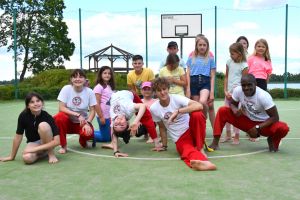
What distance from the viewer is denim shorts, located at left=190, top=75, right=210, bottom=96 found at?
17.4 feet

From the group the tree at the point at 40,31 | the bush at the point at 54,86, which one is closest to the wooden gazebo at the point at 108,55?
the bush at the point at 54,86

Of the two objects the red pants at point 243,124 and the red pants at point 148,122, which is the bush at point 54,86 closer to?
the red pants at point 148,122

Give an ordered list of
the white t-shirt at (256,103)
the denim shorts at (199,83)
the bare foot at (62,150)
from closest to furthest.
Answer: the white t-shirt at (256,103), the bare foot at (62,150), the denim shorts at (199,83)

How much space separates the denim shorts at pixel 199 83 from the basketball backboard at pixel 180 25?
32.2 feet

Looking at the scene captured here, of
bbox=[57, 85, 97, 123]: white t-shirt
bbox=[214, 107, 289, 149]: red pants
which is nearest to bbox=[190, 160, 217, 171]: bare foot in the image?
bbox=[214, 107, 289, 149]: red pants

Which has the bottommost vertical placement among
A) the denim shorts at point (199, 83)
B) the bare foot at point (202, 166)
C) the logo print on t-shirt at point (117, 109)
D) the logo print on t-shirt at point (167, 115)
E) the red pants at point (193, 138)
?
the bare foot at point (202, 166)

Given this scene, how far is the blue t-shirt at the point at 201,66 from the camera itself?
17.4ft

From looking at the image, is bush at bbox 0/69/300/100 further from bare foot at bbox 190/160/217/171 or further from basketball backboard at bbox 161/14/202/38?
bare foot at bbox 190/160/217/171

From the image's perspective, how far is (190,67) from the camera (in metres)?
5.38

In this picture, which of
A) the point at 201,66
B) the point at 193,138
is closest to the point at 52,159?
the point at 193,138

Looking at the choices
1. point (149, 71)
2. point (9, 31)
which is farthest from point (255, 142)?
point (9, 31)

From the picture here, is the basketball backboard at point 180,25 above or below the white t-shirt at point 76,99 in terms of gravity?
above

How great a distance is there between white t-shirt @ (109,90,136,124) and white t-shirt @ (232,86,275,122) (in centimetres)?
127

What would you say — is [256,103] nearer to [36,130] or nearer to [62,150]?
[62,150]
